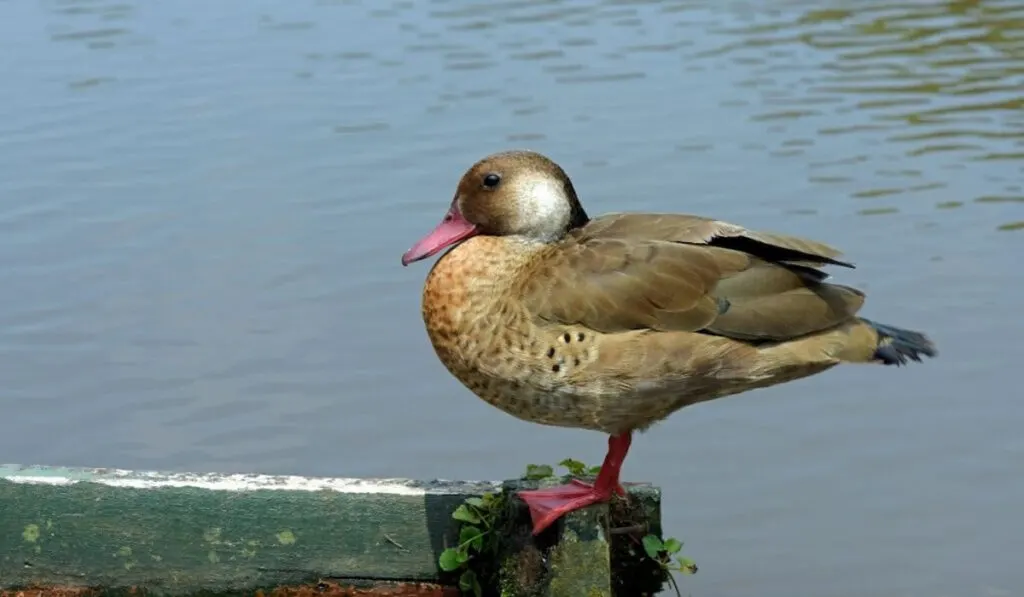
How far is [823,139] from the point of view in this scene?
987cm

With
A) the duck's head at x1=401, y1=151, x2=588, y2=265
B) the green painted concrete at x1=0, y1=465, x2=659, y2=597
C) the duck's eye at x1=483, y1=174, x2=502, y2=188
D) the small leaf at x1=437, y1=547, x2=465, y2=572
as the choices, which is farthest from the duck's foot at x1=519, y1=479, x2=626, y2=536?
the duck's eye at x1=483, y1=174, x2=502, y2=188

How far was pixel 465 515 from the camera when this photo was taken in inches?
176

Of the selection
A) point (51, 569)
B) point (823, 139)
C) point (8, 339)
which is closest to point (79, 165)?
point (8, 339)

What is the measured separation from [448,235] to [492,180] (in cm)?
23

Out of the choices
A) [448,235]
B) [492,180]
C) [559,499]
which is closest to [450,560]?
[559,499]

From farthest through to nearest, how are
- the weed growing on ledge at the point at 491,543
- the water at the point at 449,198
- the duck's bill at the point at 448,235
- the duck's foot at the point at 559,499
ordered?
the water at the point at 449,198 → the duck's bill at the point at 448,235 → the weed growing on ledge at the point at 491,543 → the duck's foot at the point at 559,499

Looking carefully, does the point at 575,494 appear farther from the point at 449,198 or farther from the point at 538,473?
the point at 449,198

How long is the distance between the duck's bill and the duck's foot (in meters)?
0.78

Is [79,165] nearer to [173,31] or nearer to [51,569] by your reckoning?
[173,31]

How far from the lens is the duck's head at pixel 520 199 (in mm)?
4730


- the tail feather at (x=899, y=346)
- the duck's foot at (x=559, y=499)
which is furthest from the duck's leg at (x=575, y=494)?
the tail feather at (x=899, y=346)

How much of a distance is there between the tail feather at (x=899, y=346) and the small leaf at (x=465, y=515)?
1179mm

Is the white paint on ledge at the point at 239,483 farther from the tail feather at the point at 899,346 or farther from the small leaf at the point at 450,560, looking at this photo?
the tail feather at the point at 899,346

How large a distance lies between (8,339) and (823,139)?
482 cm
